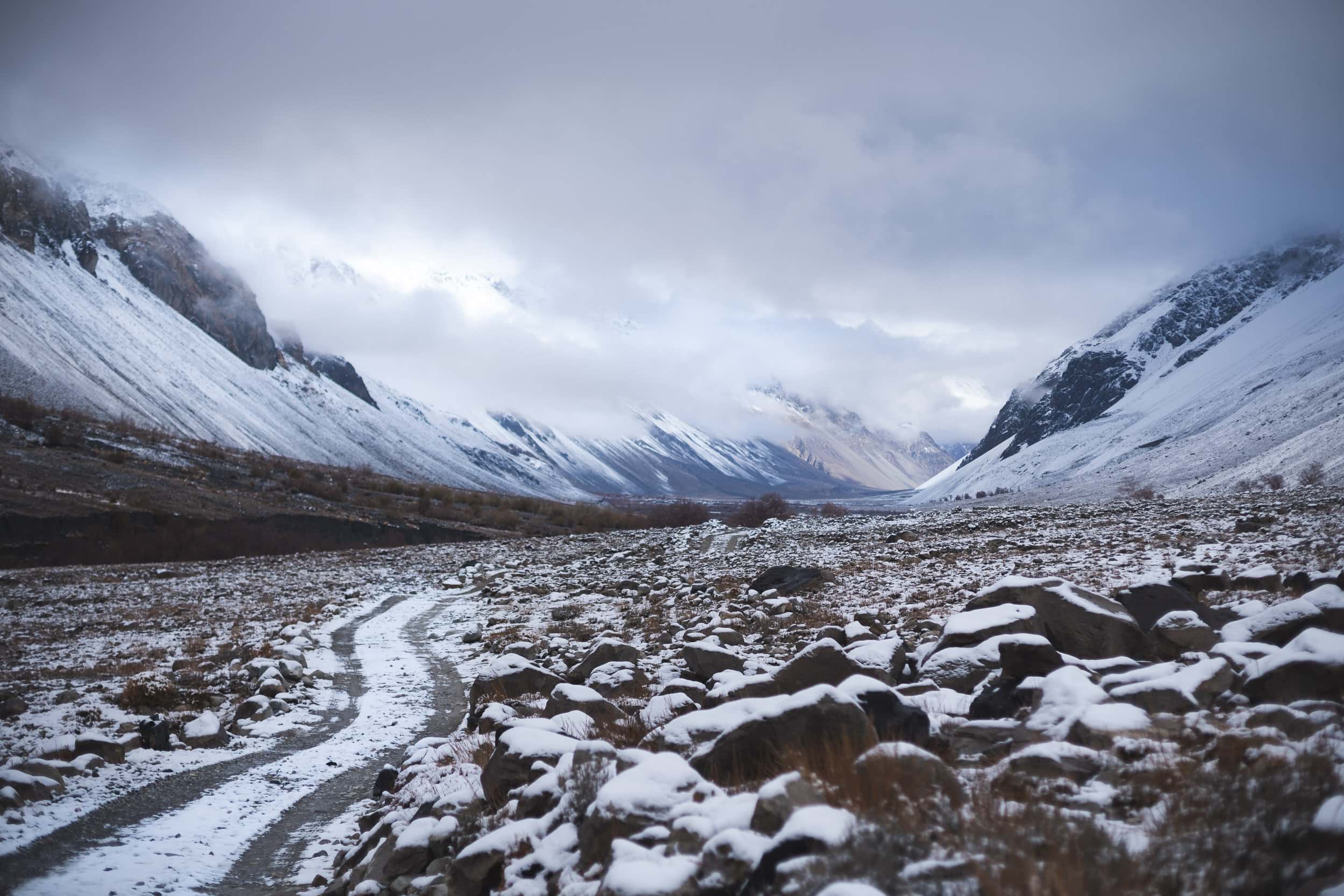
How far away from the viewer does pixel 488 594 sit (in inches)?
1309

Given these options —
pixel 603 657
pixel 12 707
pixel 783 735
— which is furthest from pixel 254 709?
pixel 783 735

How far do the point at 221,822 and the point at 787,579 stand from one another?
17.0m

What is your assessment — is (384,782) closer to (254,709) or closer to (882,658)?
(254,709)

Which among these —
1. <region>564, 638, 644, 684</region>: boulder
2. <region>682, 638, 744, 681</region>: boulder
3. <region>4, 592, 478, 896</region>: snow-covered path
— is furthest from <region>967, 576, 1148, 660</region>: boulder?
<region>4, 592, 478, 896</region>: snow-covered path

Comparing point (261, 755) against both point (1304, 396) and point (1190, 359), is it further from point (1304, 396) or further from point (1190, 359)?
point (1190, 359)

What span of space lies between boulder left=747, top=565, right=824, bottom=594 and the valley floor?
1723 millimetres

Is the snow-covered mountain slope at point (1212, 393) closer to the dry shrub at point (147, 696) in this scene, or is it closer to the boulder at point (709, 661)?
the boulder at point (709, 661)

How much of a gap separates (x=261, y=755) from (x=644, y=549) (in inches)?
1416

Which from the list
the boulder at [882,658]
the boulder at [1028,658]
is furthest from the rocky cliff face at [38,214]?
the boulder at [1028,658]

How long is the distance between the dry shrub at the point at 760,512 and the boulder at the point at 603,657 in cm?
5409

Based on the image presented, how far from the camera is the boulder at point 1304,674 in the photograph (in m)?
5.79

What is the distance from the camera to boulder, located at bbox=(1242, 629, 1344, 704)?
5793 millimetres

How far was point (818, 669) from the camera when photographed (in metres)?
8.55

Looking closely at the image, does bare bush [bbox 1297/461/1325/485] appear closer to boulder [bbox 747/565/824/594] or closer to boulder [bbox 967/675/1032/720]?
boulder [bbox 747/565/824/594]
